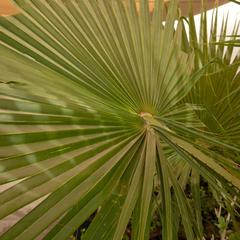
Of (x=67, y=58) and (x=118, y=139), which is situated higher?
(x=67, y=58)

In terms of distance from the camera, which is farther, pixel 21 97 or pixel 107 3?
pixel 107 3

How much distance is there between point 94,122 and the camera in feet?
1.73

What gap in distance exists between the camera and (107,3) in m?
0.75

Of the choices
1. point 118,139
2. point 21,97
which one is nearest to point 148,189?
point 118,139

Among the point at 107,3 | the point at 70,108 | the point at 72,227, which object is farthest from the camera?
the point at 107,3

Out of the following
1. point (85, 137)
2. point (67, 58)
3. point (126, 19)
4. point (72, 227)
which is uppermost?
point (126, 19)

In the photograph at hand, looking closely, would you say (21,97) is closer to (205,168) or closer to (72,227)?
(72,227)

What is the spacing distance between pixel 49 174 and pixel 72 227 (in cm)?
7

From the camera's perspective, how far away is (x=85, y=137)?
1.67 feet

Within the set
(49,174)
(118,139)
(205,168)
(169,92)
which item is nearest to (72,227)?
(49,174)

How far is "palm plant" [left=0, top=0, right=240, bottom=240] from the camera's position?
430 mm

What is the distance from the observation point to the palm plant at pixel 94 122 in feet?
1.41

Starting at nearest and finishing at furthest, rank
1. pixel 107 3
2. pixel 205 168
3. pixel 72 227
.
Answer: pixel 72 227
pixel 205 168
pixel 107 3

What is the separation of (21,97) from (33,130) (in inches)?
2.3
